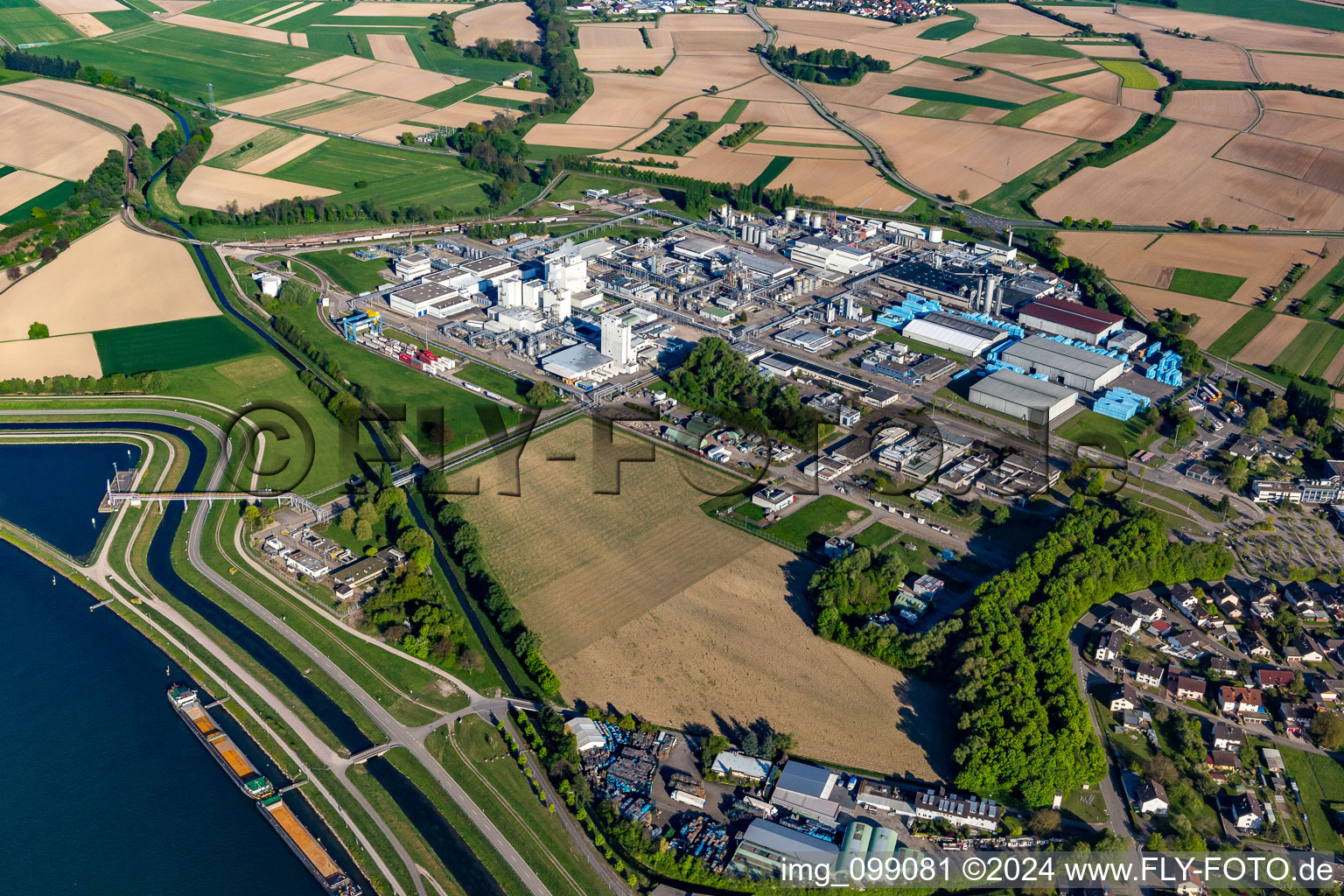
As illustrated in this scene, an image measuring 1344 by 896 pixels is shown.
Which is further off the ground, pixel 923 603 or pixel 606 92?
pixel 606 92

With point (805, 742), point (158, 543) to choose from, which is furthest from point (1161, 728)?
point (158, 543)

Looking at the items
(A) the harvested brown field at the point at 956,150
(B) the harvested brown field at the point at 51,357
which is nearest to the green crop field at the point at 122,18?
(B) the harvested brown field at the point at 51,357

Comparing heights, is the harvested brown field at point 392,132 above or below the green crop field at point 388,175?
above

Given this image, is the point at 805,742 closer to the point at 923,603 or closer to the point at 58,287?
the point at 923,603

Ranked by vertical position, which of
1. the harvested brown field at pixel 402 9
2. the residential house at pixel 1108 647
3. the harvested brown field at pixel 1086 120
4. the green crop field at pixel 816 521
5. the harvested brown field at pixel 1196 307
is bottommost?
the residential house at pixel 1108 647

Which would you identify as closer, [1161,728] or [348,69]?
[1161,728]

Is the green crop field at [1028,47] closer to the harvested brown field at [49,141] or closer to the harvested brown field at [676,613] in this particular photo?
the harvested brown field at [676,613]
